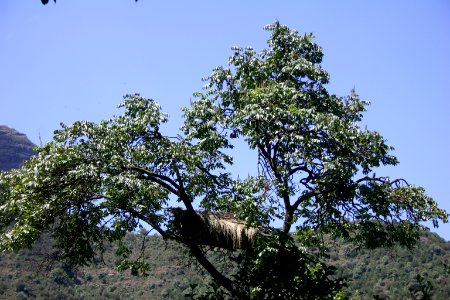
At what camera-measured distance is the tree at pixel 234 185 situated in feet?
28.6

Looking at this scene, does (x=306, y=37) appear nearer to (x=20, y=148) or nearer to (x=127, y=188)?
(x=127, y=188)

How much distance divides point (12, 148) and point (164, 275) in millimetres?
63540

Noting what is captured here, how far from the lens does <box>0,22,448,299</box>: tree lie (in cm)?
872

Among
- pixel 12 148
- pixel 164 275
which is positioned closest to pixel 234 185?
pixel 164 275

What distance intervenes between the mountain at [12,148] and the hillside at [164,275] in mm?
49124

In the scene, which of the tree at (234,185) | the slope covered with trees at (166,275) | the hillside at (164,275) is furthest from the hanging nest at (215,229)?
the slope covered with trees at (166,275)

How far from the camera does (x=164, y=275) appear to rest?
42.3m

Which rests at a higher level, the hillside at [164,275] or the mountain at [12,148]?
the mountain at [12,148]

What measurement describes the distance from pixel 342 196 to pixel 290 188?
0.94 m

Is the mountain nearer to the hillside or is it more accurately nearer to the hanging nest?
the hillside

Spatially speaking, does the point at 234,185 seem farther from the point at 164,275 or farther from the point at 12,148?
the point at 12,148

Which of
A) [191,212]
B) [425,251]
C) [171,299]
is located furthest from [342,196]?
[425,251]

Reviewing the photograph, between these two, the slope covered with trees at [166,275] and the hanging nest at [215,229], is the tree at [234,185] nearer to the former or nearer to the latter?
the hanging nest at [215,229]

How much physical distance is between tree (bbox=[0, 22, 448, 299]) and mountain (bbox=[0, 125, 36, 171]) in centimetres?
8440
